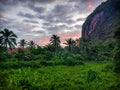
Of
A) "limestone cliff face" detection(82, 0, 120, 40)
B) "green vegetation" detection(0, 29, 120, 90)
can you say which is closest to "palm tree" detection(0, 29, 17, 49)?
"green vegetation" detection(0, 29, 120, 90)

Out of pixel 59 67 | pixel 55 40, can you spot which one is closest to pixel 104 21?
pixel 55 40

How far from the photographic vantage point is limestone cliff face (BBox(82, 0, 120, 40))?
88.8m

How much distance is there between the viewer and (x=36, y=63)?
41719 mm

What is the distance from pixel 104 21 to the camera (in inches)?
3895

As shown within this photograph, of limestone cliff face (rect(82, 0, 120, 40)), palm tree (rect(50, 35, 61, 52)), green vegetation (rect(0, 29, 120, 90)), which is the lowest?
green vegetation (rect(0, 29, 120, 90))

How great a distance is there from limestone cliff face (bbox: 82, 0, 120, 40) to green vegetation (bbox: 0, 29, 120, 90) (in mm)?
22620

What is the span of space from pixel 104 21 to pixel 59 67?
62732mm

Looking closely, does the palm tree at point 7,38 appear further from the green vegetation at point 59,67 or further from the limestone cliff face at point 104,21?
the limestone cliff face at point 104,21

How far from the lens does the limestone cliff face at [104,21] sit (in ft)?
291

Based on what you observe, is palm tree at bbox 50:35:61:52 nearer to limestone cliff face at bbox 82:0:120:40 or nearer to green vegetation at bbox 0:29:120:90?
green vegetation at bbox 0:29:120:90

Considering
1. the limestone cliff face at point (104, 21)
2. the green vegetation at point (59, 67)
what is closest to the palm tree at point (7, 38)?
the green vegetation at point (59, 67)

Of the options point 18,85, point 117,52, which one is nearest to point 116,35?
point 117,52

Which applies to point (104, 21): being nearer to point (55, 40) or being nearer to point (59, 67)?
point (55, 40)

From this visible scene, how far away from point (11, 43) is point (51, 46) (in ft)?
45.4
